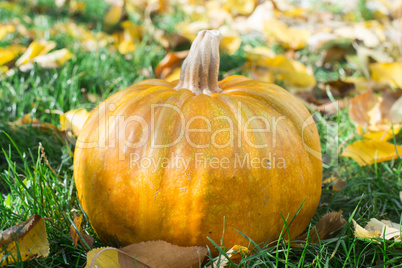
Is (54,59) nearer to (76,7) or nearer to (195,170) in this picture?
(195,170)

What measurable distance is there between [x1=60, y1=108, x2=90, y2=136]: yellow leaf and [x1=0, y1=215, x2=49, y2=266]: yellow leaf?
0.78 meters

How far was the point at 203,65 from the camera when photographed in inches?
62.7

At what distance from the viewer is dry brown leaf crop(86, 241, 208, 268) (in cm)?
128

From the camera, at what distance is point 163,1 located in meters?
4.84

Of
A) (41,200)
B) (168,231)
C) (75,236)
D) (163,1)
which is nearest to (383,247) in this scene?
(168,231)

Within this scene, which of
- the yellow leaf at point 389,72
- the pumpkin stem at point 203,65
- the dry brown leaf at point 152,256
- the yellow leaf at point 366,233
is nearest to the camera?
the dry brown leaf at point 152,256

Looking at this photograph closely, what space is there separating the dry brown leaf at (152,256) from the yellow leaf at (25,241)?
268 millimetres

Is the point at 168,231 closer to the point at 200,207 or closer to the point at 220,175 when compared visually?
the point at 200,207

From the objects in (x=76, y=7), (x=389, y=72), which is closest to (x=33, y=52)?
(x=76, y=7)

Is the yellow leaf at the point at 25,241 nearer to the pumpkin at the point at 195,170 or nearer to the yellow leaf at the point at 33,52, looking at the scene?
the pumpkin at the point at 195,170

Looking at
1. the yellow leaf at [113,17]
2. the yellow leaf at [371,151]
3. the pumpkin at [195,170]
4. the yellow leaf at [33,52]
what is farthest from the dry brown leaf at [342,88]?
the yellow leaf at [113,17]

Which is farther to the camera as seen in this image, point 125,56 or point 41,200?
point 125,56

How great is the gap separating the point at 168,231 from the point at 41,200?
1.96 feet

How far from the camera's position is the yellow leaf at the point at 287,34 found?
3836mm
